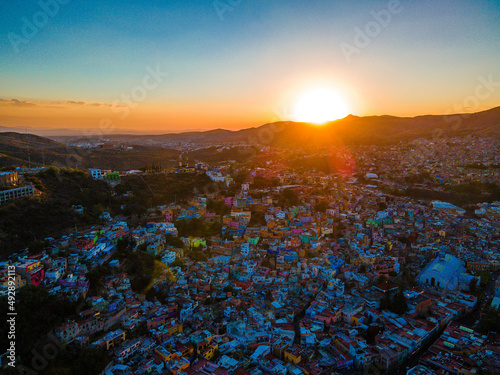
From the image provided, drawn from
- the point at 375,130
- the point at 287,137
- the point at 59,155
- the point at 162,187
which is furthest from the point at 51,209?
the point at 375,130

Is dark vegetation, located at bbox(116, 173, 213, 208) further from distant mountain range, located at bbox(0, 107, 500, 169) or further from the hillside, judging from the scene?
distant mountain range, located at bbox(0, 107, 500, 169)

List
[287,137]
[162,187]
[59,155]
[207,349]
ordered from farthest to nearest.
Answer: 1. [287,137]
2. [59,155]
3. [162,187]
4. [207,349]

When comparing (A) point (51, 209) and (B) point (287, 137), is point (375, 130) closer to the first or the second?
(B) point (287, 137)

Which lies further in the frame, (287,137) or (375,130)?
(375,130)

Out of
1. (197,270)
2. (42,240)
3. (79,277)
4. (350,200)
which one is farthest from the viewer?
(350,200)

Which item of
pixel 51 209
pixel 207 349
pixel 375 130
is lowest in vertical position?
pixel 207 349

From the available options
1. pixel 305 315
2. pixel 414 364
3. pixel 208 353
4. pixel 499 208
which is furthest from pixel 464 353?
pixel 499 208

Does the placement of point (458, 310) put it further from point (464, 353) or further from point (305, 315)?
point (305, 315)

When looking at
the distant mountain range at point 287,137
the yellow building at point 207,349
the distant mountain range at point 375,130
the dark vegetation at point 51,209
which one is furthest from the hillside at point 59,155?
the distant mountain range at point 375,130

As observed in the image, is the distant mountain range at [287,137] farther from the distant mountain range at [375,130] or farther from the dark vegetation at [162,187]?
the dark vegetation at [162,187]
